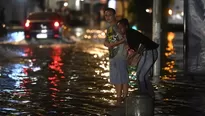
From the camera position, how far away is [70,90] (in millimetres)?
11930


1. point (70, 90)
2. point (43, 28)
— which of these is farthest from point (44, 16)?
point (70, 90)

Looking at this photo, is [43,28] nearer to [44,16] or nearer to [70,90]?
[44,16]

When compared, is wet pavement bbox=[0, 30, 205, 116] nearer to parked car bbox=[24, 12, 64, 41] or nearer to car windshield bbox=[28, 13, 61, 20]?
parked car bbox=[24, 12, 64, 41]

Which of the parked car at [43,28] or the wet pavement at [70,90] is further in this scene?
the parked car at [43,28]

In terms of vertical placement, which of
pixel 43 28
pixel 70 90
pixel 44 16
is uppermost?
pixel 44 16

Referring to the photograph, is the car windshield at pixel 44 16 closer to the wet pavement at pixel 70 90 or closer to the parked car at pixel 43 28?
the parked car at pixel 43 28

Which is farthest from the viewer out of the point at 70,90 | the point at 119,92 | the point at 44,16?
the point at 44,16

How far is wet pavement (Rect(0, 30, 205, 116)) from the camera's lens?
9.67 meters

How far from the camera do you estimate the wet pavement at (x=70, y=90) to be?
967 cm

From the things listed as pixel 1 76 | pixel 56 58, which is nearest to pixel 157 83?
pixel 1 76

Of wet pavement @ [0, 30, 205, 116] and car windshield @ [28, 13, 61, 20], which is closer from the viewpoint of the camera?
wet pavement @ [0, 30, 205, 116]

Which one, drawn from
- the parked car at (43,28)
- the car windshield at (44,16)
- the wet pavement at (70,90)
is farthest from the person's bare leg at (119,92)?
the car windshield at (44,16)

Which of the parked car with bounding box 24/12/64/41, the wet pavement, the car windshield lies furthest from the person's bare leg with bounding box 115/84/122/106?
the car windshield

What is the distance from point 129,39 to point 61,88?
3120mm
